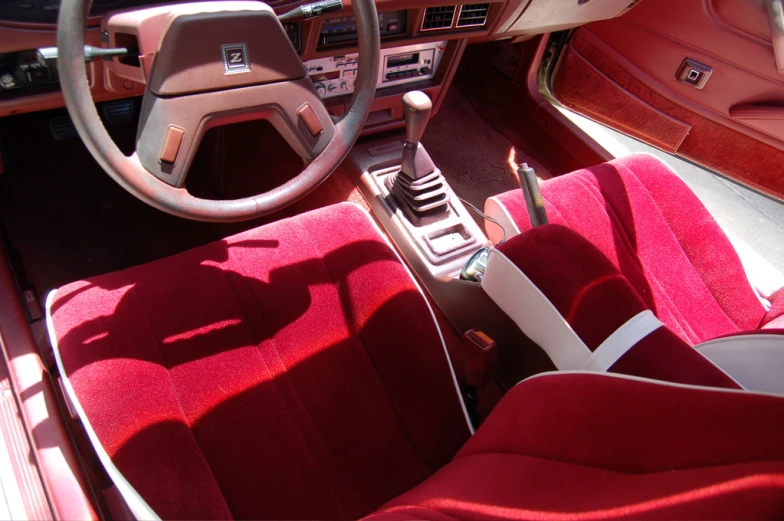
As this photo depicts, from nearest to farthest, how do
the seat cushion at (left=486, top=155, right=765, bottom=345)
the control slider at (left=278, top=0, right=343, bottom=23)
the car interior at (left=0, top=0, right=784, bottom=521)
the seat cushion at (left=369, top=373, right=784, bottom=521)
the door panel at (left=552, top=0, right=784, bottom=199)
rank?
the seat cushion at (left=369, top=373, right=784, bottom=521) < the car interior at (left=0, top=0, right=784, bottom=521) < the control slider at (left=278, top=0, right=343, bottom=23) < the seat cushion at (left=486, top=155, right=765, bottom=345) < the door panel at (left=552, top=0, right=784, bottom=199)

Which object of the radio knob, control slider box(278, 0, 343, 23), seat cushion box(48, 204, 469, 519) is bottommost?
seat cushion box(48, 204, 469, 519)


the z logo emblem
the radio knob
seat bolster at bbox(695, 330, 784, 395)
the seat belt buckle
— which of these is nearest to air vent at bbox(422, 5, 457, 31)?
the z logo emblem

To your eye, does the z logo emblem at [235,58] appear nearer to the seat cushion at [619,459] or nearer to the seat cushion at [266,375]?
the seat cushion at [266,375]

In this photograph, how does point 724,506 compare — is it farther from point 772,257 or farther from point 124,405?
point 772,257

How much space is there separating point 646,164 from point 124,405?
133 cm

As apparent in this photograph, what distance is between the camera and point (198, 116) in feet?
2.92

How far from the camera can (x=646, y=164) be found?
1.46 metres

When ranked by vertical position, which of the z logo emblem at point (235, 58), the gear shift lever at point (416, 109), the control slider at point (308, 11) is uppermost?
the control slider at point (308, 11)

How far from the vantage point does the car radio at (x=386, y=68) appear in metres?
1.50

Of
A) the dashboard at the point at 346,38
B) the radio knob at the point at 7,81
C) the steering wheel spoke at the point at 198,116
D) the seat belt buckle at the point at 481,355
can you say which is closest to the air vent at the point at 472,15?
the dashboard at the point at 346,38

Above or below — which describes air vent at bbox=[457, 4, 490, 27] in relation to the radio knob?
above

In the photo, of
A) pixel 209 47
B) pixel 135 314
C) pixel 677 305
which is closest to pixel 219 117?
pixel 209 47

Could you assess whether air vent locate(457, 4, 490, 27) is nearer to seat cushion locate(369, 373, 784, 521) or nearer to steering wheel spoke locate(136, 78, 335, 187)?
steering wheel spoke locate(136, 78, 335, 187)

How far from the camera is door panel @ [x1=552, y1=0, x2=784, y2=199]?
139 centimetres
